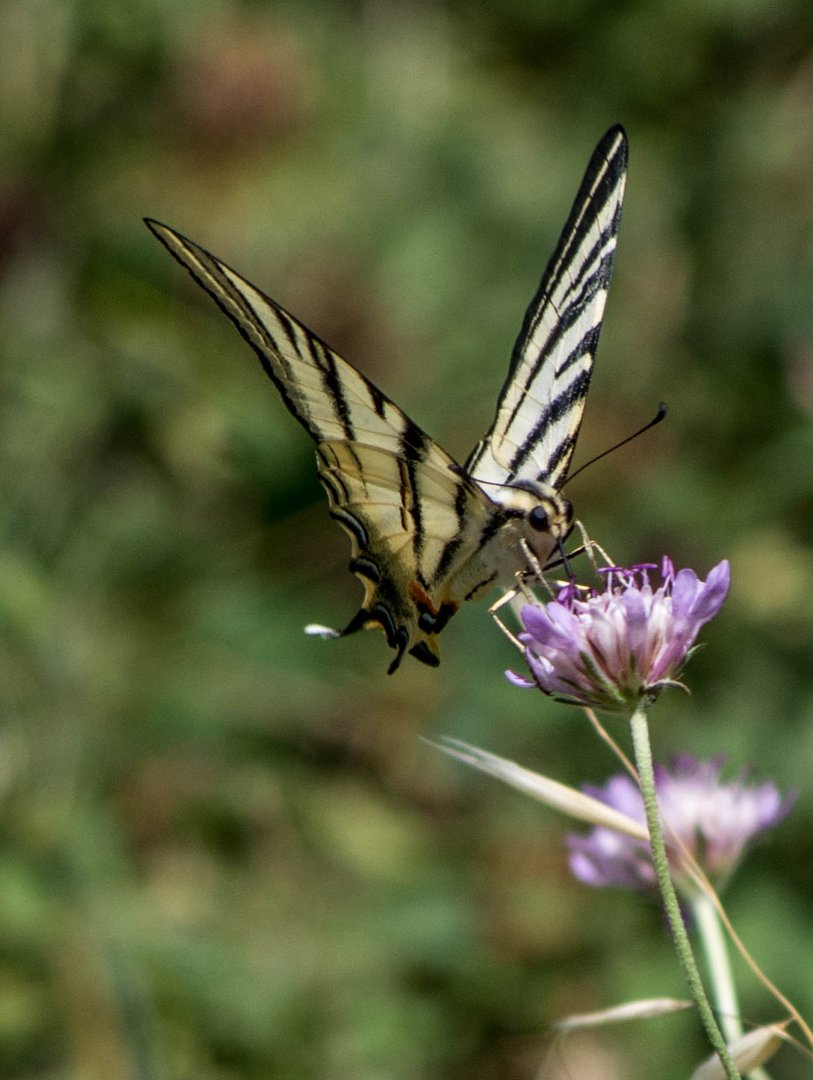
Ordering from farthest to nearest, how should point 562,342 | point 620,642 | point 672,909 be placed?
point 562,342 → point 620,642 → point 672,909

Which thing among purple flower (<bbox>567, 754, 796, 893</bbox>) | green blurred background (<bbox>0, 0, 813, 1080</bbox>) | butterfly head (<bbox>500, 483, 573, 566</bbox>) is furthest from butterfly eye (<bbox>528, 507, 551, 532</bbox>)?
green blurred background (<bbox>0, 0, 813, 1080</bbox>)

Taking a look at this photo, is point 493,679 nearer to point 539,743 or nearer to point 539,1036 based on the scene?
point 539,743

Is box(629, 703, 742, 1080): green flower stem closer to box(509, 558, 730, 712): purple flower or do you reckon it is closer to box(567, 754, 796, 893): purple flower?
box(509, 558, 730, 712): purple flower

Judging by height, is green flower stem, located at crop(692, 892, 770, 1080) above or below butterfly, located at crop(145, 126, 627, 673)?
below

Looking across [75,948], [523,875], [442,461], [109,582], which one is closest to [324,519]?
[109,582]

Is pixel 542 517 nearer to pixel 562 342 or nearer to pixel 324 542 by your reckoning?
pixel 562 342

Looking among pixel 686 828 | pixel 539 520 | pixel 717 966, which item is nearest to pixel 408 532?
pixel 539 520
